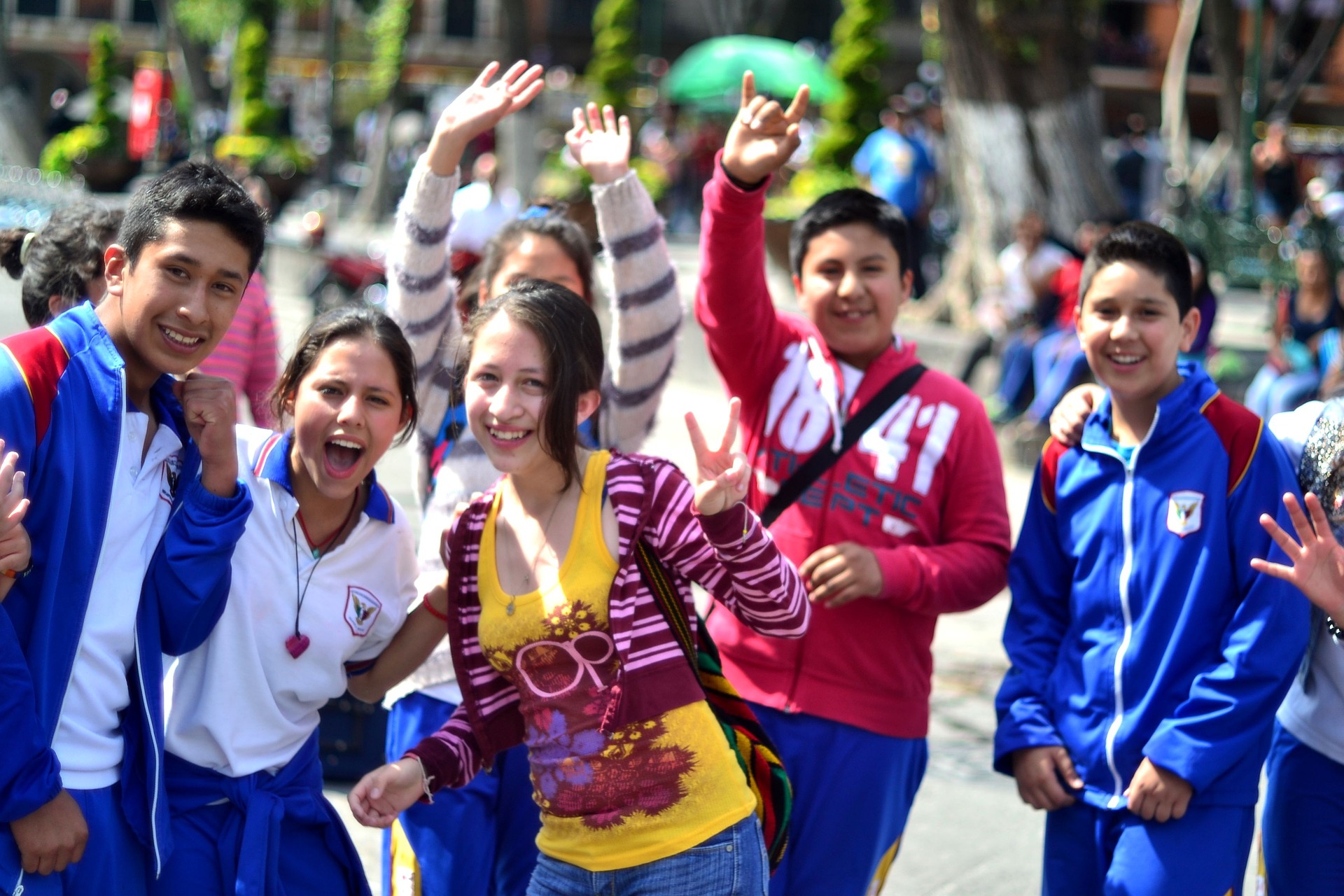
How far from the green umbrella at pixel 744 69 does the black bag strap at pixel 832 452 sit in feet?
57.7

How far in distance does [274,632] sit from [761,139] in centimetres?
141

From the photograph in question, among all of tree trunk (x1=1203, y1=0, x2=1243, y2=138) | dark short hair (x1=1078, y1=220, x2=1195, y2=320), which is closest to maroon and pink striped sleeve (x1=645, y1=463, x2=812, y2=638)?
dark short hair (x1=1078, y1=220, x2=1195, y2=320)

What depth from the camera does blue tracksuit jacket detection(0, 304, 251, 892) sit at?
7.14 ft

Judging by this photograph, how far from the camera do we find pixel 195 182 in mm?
2496

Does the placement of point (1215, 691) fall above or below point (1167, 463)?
below

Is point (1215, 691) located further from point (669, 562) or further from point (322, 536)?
point (322, 536)

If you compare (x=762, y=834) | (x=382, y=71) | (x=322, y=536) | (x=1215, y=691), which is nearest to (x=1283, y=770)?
(x=1215, y=691)

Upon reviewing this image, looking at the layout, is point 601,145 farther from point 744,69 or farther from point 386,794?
point 744,69

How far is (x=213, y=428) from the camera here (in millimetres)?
2479

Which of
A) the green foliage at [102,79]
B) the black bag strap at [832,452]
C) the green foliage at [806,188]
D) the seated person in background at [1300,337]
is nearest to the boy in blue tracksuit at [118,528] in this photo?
the black bag strap at [832,452]

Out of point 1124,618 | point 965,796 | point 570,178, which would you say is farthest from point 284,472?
point 570,178

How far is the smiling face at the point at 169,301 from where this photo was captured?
2.45 m

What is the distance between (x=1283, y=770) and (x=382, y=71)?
26.7m

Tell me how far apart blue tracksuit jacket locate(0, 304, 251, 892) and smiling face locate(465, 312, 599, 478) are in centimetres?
44
